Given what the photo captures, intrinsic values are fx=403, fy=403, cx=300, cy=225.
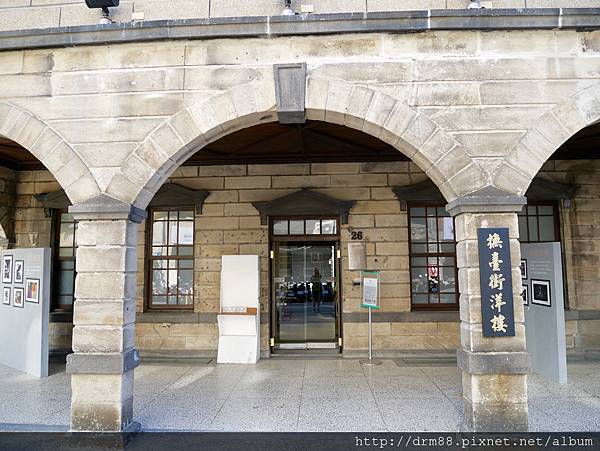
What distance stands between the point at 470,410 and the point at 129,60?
18.4ft

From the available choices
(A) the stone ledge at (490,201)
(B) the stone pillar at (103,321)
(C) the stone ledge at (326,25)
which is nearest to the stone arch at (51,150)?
(B) the stone pillar at (103,321)

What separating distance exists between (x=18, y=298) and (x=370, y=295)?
6.55 metres

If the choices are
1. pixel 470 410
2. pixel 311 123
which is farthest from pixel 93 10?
pixel 470 410

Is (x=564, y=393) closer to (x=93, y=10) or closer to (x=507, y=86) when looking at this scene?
(x=507, y=86)

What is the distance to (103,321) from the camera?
454cm

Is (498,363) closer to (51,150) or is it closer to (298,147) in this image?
(298,147)

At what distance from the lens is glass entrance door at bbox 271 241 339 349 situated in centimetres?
831

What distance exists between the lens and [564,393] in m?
5.81

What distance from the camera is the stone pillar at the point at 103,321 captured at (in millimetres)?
4418

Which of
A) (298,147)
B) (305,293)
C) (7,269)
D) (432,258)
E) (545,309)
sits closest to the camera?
(545,309)

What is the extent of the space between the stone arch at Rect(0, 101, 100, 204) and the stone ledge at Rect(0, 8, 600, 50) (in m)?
0.97

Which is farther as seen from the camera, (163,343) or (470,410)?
(163,343)

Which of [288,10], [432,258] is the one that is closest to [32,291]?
[288,10]

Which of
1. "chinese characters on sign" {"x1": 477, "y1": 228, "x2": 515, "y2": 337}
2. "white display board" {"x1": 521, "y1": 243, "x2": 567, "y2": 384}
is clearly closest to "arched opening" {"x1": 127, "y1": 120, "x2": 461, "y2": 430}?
"white display board" {"x1": 521, "y1": 243, "x2": 567, "y2": 384}
